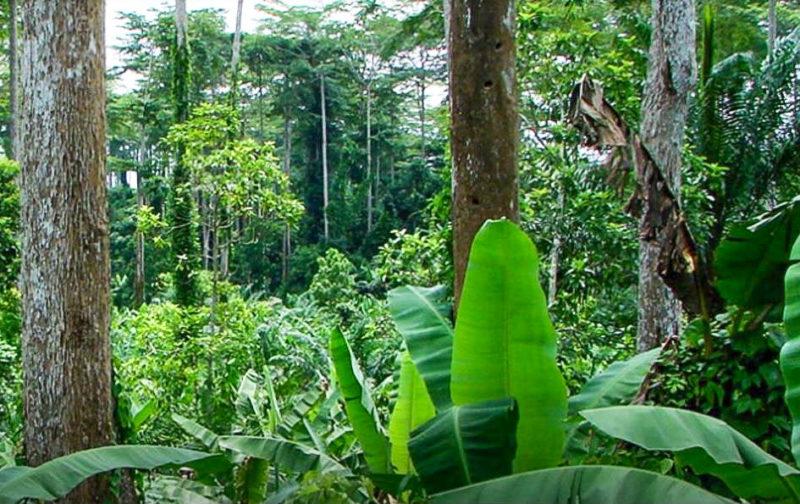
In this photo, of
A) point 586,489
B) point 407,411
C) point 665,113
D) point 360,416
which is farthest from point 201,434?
point 665,113

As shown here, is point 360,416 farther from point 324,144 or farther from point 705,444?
point 324,144

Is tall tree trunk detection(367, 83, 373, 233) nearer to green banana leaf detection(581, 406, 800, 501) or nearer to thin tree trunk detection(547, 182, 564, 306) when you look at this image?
thin tree trunk detection(547, 182, 564, 306)

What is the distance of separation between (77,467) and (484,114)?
1939 mm

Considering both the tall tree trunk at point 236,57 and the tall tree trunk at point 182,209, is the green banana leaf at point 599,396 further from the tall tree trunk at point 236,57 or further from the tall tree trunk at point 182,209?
the tall tree trunk at point 236,57

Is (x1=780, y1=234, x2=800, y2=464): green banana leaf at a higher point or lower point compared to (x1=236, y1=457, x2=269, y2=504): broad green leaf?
higher

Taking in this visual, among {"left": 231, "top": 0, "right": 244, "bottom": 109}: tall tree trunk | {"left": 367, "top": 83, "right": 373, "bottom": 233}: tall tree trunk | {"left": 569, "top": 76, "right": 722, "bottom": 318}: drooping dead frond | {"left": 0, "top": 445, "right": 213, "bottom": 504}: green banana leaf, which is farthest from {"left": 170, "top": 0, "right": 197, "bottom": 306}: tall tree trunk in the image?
{"left": 367, "top": 83, "right": 373, "bottom": 233}: tall tree trunk

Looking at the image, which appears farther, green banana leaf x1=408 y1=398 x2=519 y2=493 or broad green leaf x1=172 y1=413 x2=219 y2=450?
broad green leaf x1=172 y1=413 x2=219 y2=450

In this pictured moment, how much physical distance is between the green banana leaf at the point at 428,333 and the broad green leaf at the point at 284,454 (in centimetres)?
55

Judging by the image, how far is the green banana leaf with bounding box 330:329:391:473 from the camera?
10.2ft

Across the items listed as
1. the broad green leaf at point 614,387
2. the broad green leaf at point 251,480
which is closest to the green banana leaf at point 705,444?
the broad green leaf at point 614,387

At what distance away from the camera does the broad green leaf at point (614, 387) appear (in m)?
2.86

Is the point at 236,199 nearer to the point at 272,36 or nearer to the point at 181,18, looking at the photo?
the point at 181,18

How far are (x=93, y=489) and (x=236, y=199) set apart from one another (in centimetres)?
320

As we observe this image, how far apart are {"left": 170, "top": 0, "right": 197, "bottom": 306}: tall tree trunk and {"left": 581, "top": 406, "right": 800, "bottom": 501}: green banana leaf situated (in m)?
7.39
